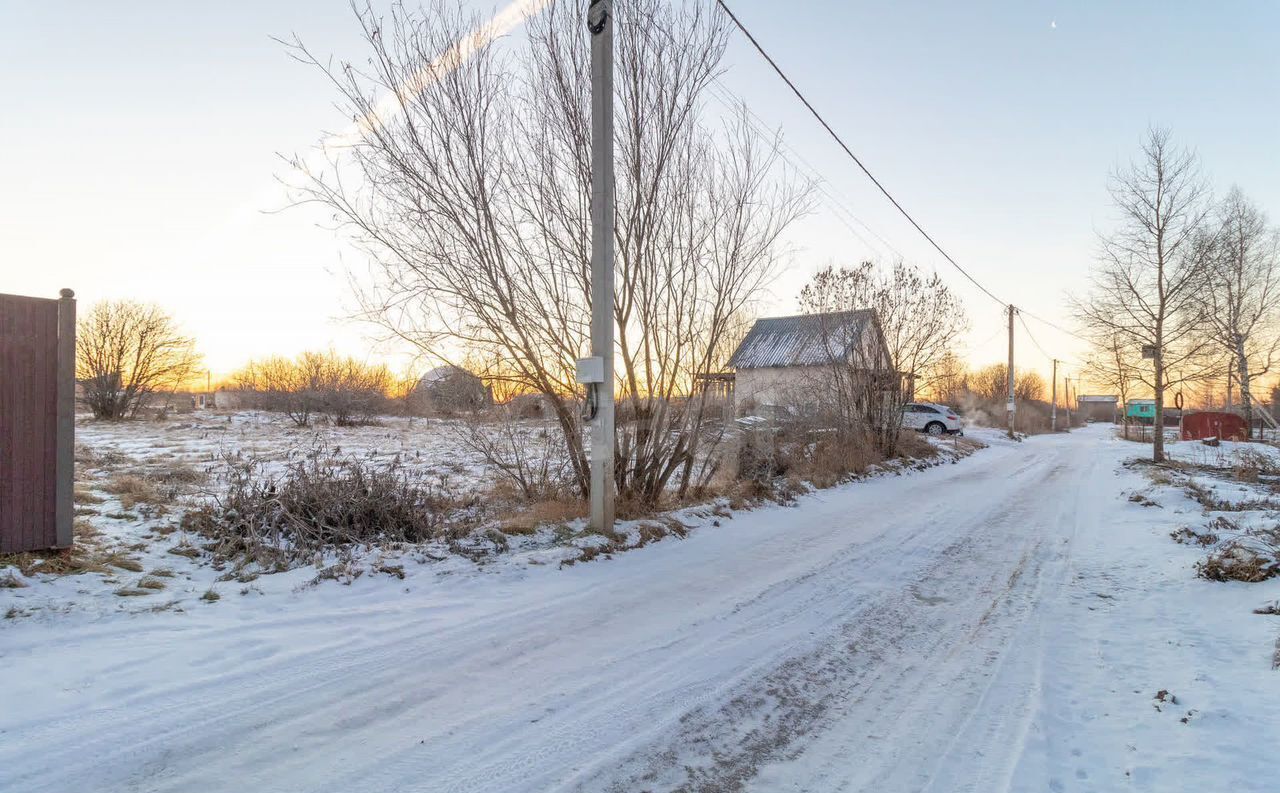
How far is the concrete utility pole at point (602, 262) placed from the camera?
7.15 meters

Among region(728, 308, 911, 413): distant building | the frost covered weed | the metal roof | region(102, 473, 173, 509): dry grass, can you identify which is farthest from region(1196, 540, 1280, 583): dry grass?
the metal roof

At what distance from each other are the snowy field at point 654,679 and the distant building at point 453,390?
307 centimetres

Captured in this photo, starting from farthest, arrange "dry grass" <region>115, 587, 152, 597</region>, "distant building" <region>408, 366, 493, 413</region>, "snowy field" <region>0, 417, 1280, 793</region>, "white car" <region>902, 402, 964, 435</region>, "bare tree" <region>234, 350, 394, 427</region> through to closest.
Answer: "white car" <region>902, 402, 964, 435</region>, "bare tree" <region>234, 350, 394, 427</region>, "distant building" <region>408, 366, 493, 413</region>, "dry grass" <region>115, 587, 152, 597</region>, "snowy field" <region>0, 417, 1280, 793</region>

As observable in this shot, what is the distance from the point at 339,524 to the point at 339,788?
445 centimetres

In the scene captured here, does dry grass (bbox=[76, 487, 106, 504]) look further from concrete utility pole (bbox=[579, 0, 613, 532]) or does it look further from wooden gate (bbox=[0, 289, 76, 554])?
concrete utility pole (bbox=[579, 0, 613, 532])

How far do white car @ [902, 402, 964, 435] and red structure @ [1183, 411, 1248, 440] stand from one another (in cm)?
993

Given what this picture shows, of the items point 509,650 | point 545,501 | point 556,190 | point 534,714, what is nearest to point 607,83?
point 556,190

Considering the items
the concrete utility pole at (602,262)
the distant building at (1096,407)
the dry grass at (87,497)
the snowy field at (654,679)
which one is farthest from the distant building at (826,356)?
the distant building at (1096,407)

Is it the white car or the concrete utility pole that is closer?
the concrete utility pole

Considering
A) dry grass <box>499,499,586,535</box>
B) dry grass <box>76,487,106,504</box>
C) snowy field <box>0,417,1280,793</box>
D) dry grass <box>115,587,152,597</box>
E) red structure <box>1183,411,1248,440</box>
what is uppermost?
red structure <box>1183,411,1248,440</box>

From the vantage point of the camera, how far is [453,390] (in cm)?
898

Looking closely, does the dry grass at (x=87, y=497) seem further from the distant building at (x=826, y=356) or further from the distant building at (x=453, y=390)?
the distant building at (x=826, y=356)

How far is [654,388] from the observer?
9.14 meters

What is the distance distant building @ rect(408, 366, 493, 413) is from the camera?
855 cm
